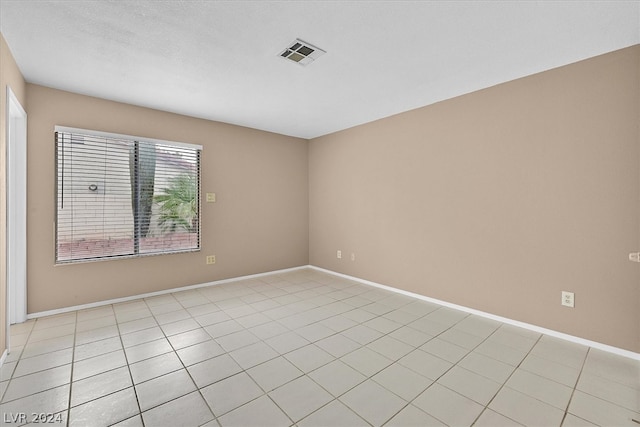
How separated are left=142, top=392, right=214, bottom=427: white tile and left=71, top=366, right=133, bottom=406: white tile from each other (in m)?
0.41

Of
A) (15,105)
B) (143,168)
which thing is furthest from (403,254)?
(15,105)

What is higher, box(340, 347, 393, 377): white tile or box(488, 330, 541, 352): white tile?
box(488, 330, 541, 352): white tile

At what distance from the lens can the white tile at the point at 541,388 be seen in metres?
1.79

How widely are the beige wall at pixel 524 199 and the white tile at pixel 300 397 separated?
2233mm

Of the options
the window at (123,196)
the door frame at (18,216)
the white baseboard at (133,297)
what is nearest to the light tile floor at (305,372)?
the white baseboard at (133,297)

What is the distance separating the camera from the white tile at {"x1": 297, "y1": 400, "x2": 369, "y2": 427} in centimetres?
159

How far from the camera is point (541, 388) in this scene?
6.26 feet

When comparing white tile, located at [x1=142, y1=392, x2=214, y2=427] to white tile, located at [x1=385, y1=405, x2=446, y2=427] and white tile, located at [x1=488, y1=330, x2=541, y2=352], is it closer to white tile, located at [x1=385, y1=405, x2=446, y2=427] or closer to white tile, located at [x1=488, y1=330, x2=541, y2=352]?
white tile, located at [x1=385, y1=405, x2=446, y2=427]

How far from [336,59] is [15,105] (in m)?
2.99

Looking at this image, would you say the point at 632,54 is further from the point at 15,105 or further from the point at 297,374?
the point at 15,105

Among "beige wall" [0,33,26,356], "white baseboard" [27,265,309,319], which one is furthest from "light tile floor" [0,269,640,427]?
"beige wall" [0,33,26,356]

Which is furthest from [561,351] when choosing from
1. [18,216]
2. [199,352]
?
[18,216]

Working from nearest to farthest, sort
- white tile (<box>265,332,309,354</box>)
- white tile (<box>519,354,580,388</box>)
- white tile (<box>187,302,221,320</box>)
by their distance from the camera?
white tile (<box>519,354,580,388</box>) < white tile (<box>265,332,309,354</box>) < white tile (<box>187,302,221,320</box>)

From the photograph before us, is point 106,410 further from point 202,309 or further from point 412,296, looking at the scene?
point 412,296
